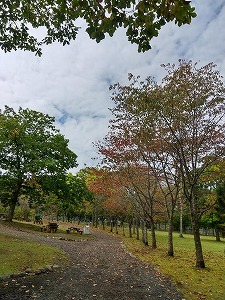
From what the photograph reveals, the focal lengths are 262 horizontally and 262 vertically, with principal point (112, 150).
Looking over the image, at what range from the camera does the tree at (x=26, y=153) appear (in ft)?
88.6

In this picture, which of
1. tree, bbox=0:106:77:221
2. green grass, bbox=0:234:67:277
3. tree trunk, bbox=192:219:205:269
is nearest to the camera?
green grass, bbox=0:234:67:277

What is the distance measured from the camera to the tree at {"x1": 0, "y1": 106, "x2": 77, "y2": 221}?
27.0 metres

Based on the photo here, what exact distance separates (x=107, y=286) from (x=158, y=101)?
808 centimetres

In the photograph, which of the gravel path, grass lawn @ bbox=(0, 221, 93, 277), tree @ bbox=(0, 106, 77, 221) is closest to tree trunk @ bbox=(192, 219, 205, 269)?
the gravel path

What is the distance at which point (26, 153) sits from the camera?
1084 inches

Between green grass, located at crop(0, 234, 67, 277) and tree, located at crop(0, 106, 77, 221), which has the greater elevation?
tree, located at crop(0, 106, 77, 221)

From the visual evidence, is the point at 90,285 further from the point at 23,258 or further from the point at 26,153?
the point at 26,153

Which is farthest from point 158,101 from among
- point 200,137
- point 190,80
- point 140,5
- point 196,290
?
point 140,5

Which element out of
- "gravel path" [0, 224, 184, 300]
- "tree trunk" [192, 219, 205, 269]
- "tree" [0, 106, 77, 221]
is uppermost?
"tree" [0, 106, 77, 221]

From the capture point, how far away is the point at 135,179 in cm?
2075

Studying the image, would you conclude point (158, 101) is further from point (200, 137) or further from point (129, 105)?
point (200, 137)

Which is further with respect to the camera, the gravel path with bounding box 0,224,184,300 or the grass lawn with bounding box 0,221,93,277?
the grass lawn with bounding box 0,221,93,277

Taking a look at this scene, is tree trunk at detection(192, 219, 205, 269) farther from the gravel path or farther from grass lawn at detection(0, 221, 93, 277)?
grass lawn at detection(0, 221, 93, 277)

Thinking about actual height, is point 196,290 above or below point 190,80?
below
